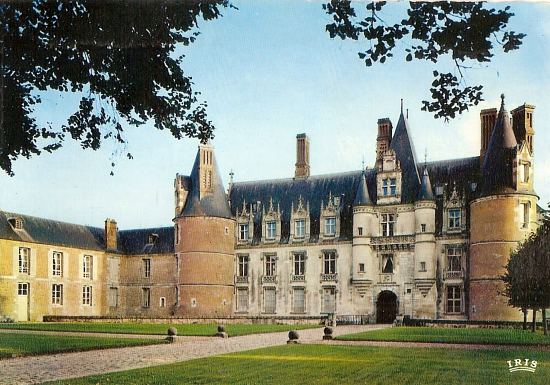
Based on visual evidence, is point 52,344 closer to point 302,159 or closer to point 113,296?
point 302,159

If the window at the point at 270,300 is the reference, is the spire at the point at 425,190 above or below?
above

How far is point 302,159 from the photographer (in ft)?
119

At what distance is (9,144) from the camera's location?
9.58 metres

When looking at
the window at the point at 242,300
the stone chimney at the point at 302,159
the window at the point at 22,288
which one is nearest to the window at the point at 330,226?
the stone chimney at the point at 302,159

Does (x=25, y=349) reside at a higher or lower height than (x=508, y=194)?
lower

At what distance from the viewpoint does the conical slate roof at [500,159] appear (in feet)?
91.5

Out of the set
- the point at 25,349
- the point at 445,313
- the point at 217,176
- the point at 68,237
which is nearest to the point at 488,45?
the point at 25,349

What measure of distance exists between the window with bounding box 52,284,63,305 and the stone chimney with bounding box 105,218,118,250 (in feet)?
14.4

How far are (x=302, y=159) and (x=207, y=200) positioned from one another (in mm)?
6077

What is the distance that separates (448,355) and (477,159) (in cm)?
1942

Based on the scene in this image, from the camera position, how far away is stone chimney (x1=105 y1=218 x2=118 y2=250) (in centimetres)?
3847

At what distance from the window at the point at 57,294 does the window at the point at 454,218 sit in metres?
20.3

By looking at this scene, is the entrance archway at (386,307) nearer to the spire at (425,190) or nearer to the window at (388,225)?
the window at (388,225)

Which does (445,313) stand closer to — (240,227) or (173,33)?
(240,227)
